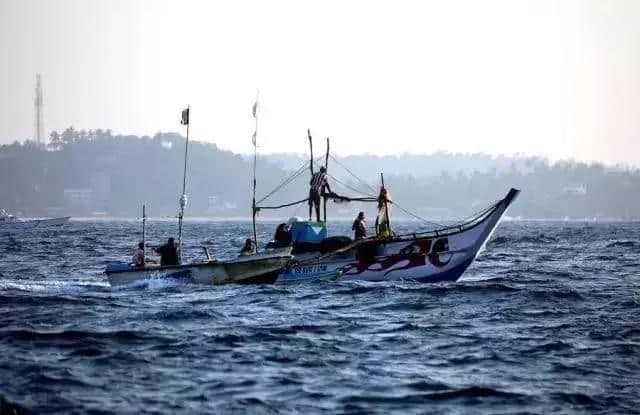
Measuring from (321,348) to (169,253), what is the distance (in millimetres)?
13640

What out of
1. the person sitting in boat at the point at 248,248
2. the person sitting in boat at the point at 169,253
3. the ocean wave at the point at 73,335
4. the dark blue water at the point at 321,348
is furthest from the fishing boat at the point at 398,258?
the ocean wave at the point at 73,335

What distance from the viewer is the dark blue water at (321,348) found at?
→ 1606 centimetres

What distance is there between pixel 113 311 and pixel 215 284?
700 cm

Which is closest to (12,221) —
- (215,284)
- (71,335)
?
(215,284)

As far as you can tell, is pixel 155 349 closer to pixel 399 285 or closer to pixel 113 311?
pixel 113 311

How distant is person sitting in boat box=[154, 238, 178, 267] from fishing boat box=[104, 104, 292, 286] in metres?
0.27

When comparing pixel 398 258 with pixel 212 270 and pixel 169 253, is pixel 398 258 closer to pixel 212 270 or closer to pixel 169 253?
pixel 212 270

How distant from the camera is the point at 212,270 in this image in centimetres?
3247

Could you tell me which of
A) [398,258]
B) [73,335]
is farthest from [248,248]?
[73,335]

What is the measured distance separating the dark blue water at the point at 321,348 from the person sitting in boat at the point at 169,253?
1.17 meters

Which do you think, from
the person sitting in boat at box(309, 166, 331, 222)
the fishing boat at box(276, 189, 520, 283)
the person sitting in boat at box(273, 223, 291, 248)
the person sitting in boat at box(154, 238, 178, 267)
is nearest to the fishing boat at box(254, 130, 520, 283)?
the fishing boat at box(276, 189, 520, 283)

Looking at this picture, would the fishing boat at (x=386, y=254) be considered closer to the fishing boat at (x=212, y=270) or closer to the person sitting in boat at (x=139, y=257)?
the fishing boat at (x=212, y=270)

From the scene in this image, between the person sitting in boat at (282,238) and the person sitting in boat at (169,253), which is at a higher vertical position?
the person sitting in boat at (282,238)

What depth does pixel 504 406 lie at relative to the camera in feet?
51.5
